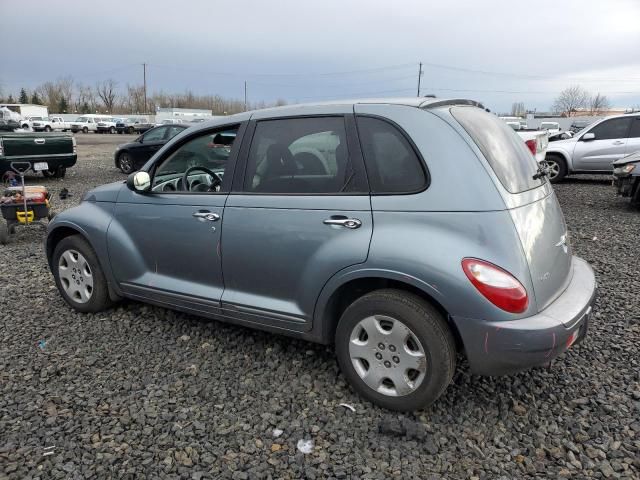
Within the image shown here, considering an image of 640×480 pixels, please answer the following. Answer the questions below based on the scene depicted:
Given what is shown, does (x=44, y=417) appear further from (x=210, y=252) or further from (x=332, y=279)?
(x=332, y=279)

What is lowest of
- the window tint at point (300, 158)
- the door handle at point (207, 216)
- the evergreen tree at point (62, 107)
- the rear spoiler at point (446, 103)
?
the door handle at point (207, 216)

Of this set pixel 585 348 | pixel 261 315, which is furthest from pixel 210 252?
pixel 585 348

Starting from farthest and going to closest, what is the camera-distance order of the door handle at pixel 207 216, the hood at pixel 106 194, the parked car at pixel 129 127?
the parked car at pixel 129 127 → the hood at pixel 106 194 → the door handle at pixel 207 216

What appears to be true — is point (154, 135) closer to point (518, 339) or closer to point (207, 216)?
point (207, 216)

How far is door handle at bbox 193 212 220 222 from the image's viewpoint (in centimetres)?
328

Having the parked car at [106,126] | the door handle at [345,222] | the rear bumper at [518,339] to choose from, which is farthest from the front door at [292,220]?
the parked car at [106,126]

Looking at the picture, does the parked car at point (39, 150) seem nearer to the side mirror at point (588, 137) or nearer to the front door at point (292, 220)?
the front door at point (292, 220)

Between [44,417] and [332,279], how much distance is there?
6.03ft

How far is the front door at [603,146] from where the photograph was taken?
38.0 feet

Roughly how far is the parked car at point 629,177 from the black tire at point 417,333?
783 cm

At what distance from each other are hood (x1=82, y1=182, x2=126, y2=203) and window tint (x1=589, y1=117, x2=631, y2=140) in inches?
460

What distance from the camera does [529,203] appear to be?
2.68m

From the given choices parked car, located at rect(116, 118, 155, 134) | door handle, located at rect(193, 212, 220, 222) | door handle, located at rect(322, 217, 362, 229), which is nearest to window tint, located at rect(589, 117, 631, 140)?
door handle, located at rect(322, 217, 362, 229)

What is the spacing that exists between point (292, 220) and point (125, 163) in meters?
13.6
